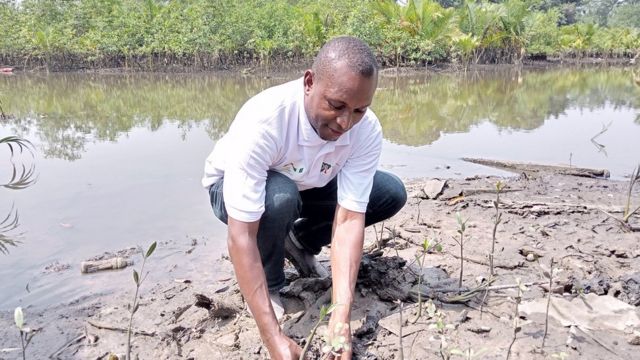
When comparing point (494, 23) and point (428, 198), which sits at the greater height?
point (494, 23)

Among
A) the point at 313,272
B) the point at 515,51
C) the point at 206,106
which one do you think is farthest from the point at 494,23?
the point at 313,272

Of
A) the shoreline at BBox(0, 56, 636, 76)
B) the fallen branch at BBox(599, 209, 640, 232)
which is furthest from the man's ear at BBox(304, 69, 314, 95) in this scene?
the shoreline at BBox(0, 56, 636, 76)

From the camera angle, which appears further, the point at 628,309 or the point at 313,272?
the point at 313,272

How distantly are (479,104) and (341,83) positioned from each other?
33.1 feet

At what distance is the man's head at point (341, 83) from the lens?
1.69 meters

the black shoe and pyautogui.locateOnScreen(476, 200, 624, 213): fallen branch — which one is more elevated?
the black shoe

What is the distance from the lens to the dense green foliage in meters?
21.4

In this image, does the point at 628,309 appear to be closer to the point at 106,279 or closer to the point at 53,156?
the point at 106,279

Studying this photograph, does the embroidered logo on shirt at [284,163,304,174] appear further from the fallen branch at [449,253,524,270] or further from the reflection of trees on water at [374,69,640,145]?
the reflection of trees on water at [374,69,640,145]

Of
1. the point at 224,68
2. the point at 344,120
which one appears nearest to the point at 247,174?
the point at 344,120

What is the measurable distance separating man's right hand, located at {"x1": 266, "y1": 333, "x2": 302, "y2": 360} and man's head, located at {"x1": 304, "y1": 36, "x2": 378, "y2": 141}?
28.9 inches

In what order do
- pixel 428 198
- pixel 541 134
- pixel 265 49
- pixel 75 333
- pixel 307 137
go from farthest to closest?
pixel 265 49 → pixel 541 134 → pixel 428 198 → pixel 75 333 → pixel 307 137

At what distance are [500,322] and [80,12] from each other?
24811 mm

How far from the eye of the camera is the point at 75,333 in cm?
232
